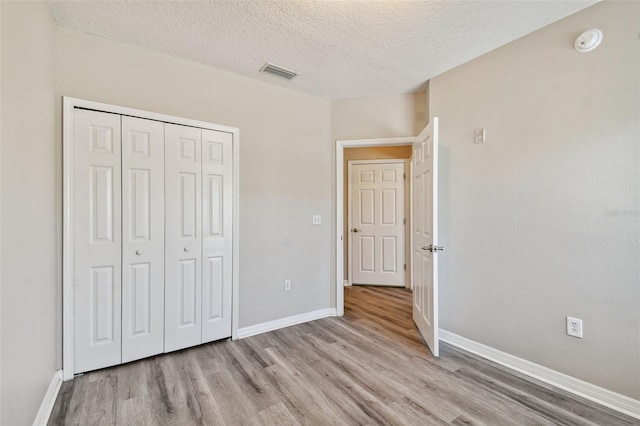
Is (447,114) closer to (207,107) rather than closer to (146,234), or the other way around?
(207,107)

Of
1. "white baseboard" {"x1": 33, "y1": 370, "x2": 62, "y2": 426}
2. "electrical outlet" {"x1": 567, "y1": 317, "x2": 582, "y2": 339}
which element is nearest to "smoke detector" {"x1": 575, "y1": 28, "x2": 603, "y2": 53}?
"electrical outlet" {"x1": 567, "y1": 317, "x2": 582, "y2": 339}

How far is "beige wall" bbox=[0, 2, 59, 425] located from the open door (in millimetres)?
2544

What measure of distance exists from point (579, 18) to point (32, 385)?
154 inches

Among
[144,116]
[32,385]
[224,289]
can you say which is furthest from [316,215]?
[32,385]

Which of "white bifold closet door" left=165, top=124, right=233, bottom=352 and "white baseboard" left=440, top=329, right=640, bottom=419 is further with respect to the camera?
"white bifold closet door" left=165, top=124, right=233, bottom=352

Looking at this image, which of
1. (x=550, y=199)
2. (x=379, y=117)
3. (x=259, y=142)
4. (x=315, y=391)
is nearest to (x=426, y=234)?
(x=550, y=199)

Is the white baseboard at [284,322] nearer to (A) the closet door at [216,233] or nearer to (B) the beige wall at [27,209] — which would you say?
(A) the closet door at [216,233]

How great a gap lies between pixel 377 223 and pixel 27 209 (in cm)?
403

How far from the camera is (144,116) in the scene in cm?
223

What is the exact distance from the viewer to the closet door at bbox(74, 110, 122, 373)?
6.61ft

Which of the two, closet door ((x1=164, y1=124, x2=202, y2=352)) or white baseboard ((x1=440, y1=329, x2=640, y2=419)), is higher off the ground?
closet door ((x1=164, y1=124, x2=202, y2=352))

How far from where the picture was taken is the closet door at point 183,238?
236 cm

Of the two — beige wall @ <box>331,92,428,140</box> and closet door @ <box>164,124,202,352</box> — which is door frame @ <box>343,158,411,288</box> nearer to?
beige wall @ <box>331,92,428,140</box>

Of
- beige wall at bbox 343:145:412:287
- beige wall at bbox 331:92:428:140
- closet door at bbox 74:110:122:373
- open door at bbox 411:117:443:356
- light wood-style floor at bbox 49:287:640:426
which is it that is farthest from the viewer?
beige wall at bbox 343:145:412:287
